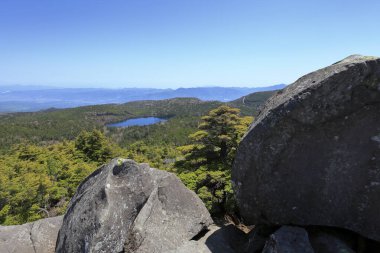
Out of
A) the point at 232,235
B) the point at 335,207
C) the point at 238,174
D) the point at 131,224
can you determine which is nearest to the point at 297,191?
the point at 335,207

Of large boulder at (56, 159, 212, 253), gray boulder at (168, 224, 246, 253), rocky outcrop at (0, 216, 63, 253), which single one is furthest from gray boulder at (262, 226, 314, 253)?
rocky outcrop at (0, 216, 63, 253)

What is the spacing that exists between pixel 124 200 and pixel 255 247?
4.57 meters

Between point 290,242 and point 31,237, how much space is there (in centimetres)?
1030

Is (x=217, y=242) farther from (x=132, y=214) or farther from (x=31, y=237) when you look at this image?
(x=31, y=237)

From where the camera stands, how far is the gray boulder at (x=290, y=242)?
725 cm

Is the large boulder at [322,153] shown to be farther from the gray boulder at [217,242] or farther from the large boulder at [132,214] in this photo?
the large boulder at [132,214]

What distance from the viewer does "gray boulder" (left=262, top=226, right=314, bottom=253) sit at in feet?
23.8

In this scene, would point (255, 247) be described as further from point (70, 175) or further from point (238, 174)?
point (70, 175)

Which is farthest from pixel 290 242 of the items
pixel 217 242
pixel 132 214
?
pixel 132 214

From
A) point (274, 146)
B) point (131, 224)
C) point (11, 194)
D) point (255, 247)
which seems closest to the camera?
point (274, 146)

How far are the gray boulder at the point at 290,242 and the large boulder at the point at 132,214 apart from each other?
118 inches

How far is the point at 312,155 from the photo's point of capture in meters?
7.87

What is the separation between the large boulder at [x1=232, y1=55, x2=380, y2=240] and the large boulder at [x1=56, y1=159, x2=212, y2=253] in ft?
8.92

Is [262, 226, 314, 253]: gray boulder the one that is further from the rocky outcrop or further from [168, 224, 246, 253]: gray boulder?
the rocky outcrop
